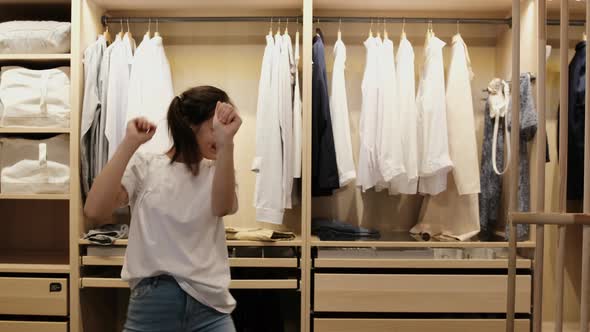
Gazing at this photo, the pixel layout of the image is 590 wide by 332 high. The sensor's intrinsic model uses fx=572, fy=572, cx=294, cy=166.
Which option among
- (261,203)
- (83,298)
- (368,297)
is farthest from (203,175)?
(83,298)

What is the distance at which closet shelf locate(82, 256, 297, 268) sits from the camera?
262 centimetres

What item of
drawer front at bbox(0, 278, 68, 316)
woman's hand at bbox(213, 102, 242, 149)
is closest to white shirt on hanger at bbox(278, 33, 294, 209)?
drawer front at bbox(0, 278, 68, 316)

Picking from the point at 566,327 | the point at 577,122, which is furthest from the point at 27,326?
the point at 577,122

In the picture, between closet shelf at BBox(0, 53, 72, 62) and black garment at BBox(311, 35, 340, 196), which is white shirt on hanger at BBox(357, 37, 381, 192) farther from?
closet shelf at BBox(0, 53, 72, 62)

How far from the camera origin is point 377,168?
2.72m

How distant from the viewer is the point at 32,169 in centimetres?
267

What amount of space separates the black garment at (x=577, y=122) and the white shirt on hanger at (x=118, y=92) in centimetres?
215

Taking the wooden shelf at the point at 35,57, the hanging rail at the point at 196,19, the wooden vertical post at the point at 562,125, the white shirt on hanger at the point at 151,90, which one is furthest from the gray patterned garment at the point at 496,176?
the wooden shelf at the point at 35,57

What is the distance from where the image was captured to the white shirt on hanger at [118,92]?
2.68m

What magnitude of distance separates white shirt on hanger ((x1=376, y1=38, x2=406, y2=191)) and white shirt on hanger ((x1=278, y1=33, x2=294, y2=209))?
419 millimetres

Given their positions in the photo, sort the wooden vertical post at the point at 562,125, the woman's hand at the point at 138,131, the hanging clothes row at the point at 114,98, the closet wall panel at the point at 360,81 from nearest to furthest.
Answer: the wooden vertical post at the point at 562,125, the woman's hand at the point at 138,131, the hanging clothes row at the point at 114,98, the closet wall panel at the point at 360,81

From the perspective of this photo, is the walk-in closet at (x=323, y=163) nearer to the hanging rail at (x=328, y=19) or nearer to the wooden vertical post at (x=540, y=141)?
the hanging rail at (x=328, y=19)

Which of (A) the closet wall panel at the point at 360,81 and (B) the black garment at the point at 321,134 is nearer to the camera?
(B) the black garment at the point at 321,134

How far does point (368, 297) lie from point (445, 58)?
1.37 m
